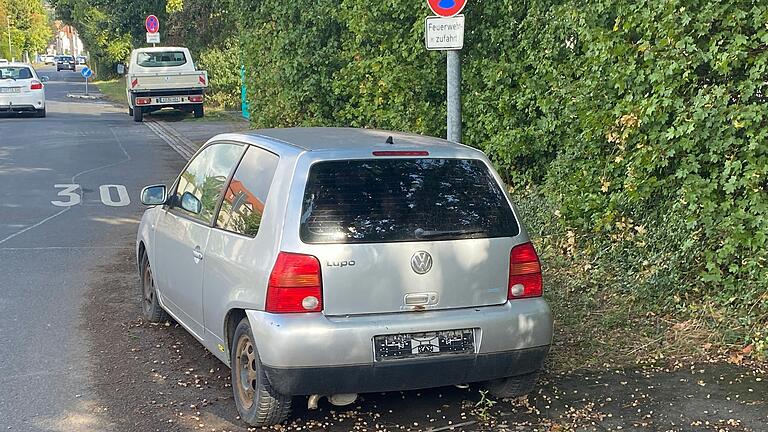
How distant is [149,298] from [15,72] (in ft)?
82.6

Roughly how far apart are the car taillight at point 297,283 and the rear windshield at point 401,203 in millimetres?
130

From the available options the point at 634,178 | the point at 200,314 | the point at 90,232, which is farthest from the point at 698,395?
the point at 90,232

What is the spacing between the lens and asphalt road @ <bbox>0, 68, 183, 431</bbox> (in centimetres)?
550

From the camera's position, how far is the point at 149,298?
283 inches

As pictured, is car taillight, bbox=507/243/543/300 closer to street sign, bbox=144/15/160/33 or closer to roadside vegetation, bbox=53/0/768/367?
roadside vegetation, bbox=53/0/768/367

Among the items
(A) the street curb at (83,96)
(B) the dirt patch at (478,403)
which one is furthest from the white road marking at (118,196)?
(A) the street curb at (83,96)

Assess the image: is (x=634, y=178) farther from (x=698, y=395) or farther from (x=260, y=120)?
(x=260, y=120)

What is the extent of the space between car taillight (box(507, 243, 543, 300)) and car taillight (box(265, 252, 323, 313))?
1101mm

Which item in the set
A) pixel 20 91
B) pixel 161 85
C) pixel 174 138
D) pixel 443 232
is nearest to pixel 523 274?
pixel 443 232

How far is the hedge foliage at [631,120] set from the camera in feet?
19.9

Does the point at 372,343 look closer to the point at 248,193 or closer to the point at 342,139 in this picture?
the point at 248,193

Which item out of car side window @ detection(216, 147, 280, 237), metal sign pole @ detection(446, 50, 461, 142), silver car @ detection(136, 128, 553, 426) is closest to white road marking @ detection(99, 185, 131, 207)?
metal sign pole @ detection(446, 50, 461, 142)

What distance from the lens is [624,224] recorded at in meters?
7.36

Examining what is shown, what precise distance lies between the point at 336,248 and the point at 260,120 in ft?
42.0
